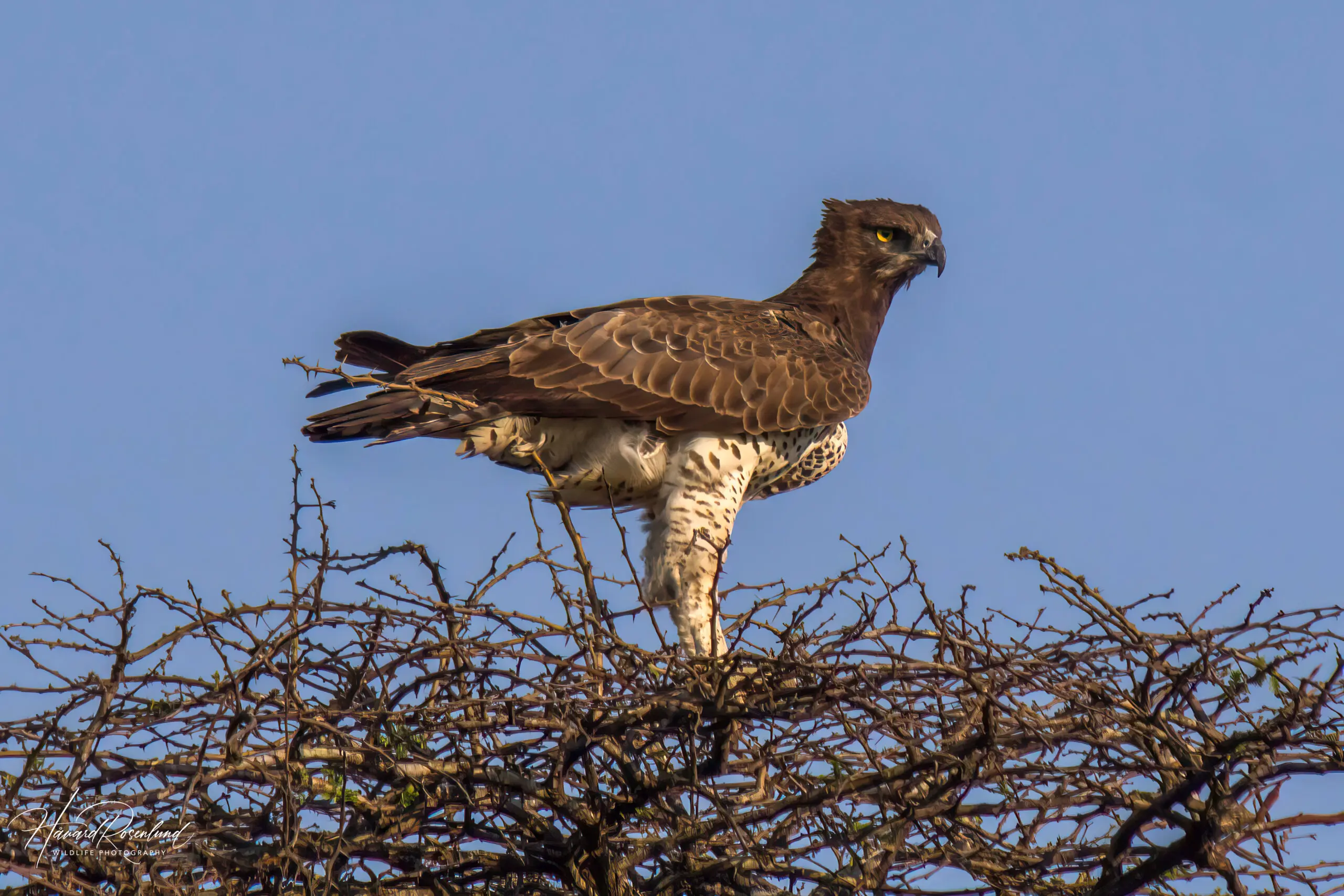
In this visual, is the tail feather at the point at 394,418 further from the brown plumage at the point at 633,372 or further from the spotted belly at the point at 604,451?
the spotted belly at the point at 604,451

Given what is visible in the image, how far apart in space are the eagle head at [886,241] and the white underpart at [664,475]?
176 cm

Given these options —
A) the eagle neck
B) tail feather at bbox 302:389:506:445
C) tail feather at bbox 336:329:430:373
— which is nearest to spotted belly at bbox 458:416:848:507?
tail feather at bbox 302:389:506:445

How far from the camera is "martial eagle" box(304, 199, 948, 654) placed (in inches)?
262

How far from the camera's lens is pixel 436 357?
274 inches

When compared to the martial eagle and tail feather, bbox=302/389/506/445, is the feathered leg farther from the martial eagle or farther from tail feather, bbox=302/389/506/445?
tail feather, bbox=302/389/506/445

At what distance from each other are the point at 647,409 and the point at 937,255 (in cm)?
240

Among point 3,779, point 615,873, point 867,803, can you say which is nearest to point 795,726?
point 867,803

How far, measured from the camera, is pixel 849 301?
827 cm

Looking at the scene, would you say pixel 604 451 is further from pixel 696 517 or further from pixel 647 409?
pixel 696 517

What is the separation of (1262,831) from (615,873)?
2.07 m
